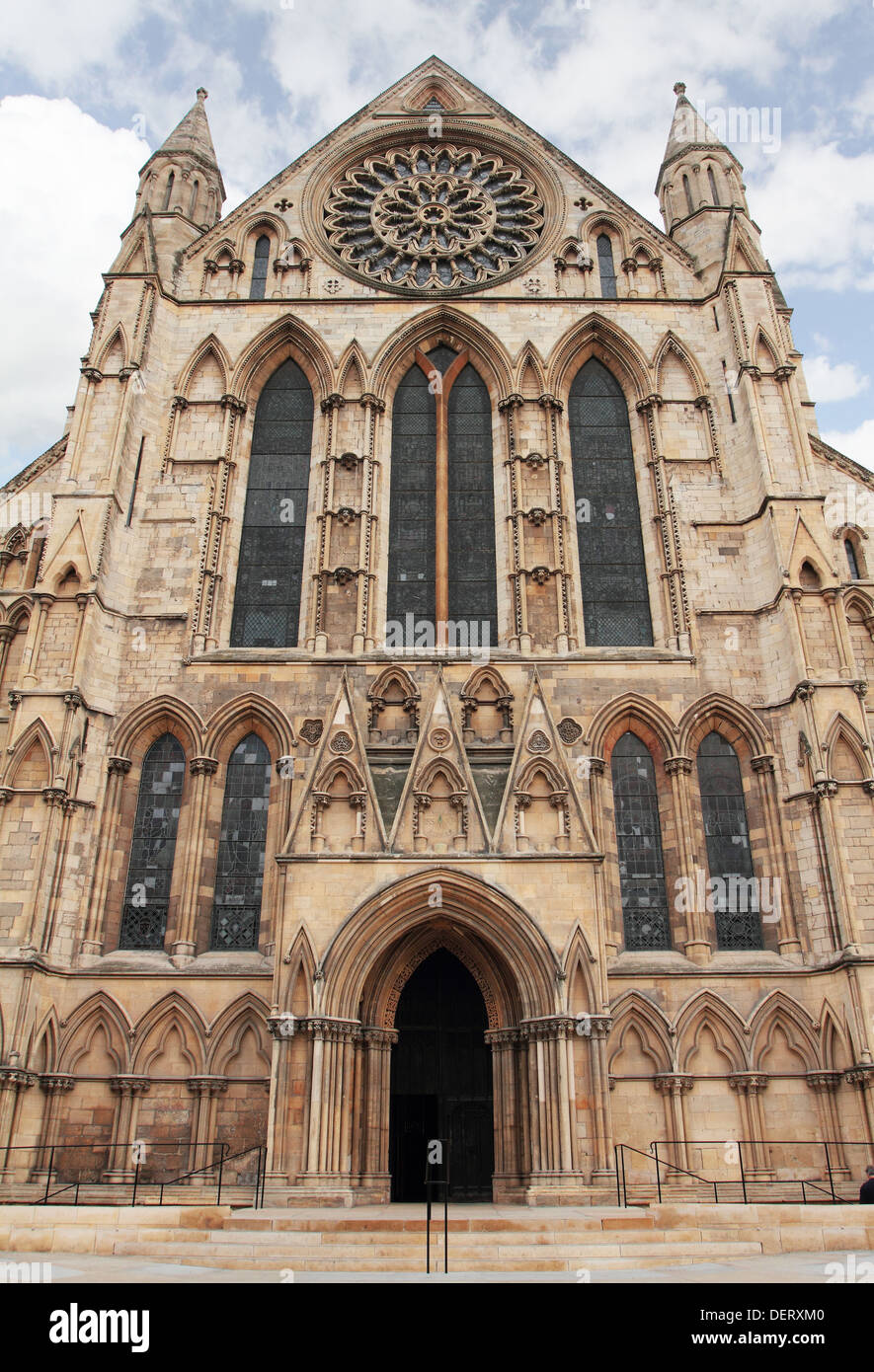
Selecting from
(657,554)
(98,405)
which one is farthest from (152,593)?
(657,554)

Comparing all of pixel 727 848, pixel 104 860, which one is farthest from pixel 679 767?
pixel 104 860

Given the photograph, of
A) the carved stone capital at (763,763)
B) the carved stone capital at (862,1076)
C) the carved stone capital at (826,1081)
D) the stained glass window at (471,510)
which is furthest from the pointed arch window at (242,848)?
the carved stone capital at (862,1076)

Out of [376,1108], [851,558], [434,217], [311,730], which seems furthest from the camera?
[434,217]

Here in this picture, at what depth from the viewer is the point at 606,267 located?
74.1 feet

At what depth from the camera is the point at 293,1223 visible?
33.1ft

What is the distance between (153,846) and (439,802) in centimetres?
510

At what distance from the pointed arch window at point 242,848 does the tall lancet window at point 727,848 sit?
24.2ft

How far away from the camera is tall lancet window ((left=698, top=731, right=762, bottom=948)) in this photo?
53.0 ft

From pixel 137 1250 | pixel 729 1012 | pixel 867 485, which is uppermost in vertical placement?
pixel 867 485

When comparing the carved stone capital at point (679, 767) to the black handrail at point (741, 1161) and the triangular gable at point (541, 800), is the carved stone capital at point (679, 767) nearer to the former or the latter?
the triangular gable at point (541, 800)

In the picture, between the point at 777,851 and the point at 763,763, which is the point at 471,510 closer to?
the point at 763,763

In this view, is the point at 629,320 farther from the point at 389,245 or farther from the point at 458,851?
the point at 458,851

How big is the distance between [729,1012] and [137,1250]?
9.35 m

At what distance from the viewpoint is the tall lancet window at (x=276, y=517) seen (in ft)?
62.1
